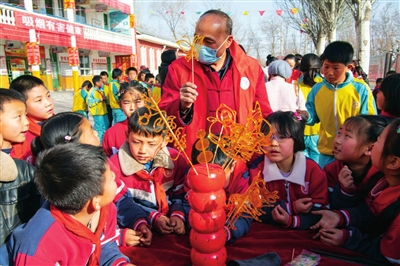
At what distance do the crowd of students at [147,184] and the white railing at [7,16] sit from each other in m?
10.5

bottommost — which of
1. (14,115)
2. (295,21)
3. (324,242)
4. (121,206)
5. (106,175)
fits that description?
(324,242)

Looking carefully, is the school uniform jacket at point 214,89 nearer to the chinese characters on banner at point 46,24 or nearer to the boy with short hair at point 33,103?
the boy with short hair at point 33,103

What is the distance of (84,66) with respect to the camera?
17.3 meters

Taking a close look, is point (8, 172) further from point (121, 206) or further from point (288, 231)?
point (288, 231)

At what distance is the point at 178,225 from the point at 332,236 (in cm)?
75

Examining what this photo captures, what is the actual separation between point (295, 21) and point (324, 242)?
52.6 ft

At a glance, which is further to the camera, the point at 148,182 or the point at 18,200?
the point at 148,182

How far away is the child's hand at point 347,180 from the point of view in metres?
1.59

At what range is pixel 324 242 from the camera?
1.49 m

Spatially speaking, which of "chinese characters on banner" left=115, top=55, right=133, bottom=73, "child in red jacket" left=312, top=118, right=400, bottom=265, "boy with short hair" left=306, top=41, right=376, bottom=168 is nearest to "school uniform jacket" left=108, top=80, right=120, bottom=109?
"boy with short hair" left=306, top=41, right=376, bottom=168

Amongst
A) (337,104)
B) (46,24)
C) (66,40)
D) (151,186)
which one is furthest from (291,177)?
(66,40)

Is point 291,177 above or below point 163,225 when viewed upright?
above

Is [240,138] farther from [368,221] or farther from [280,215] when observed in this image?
[368,221]

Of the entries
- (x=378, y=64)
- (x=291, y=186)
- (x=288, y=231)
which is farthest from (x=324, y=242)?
(x=378, y=64)
